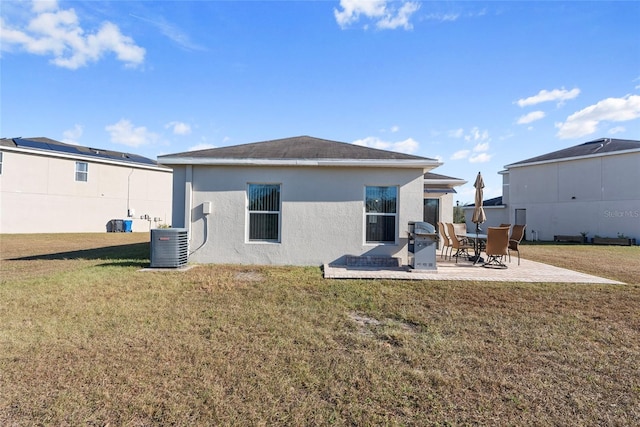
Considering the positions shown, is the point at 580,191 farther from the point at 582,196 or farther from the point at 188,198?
the point at 188,198

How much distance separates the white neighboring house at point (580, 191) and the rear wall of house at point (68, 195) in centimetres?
2934

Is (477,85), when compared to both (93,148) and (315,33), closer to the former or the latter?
(315,33)

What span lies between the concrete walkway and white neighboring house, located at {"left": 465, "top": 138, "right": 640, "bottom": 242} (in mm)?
16055

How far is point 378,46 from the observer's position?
475 inches

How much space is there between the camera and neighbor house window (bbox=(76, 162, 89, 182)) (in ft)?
70.2

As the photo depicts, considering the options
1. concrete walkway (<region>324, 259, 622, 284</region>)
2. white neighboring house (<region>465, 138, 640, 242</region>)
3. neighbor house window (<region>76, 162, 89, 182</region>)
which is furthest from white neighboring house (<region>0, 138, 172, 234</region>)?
white neighboring house (<region>465, 138, 640, 242</region>)

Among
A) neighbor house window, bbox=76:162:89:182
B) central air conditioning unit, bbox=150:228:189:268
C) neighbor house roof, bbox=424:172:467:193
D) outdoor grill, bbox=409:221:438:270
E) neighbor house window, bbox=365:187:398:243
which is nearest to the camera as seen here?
outdoor grill, bbox=409:221:438:270

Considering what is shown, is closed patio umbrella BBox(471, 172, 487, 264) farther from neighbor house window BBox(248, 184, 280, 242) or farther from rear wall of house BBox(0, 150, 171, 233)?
rear wall of house BBox(0, 150, 171, 233)

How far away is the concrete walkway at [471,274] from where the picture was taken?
7051 mm

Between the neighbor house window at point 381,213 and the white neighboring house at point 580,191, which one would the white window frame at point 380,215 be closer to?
the neighbor house window at point 381,213

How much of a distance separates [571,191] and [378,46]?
18.3 meters

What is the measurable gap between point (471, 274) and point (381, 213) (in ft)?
9.12

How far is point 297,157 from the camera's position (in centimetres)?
877

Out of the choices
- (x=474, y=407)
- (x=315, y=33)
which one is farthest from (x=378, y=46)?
(x=474, y=407)
